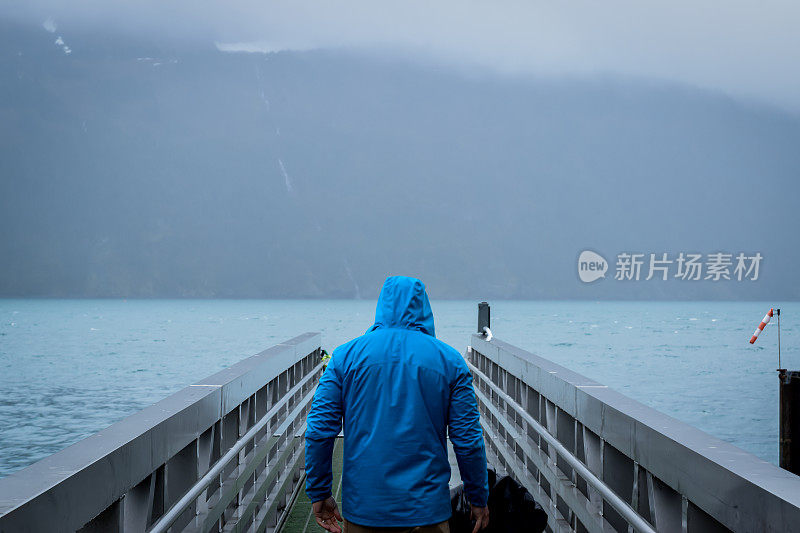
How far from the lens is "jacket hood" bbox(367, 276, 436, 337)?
3.02 meters

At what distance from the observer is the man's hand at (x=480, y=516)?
10.8 ft

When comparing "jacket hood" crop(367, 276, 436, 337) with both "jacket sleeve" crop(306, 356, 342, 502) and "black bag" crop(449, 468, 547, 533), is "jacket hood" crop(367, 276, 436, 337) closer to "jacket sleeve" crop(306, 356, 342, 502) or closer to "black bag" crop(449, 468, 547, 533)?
"jacket sleeve" crop(306, 356, 342, 502)

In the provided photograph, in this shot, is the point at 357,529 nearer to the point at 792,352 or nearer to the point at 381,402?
the point at 381,402

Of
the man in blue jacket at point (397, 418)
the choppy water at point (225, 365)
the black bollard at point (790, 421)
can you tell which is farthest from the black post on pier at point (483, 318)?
the choppy water at point (225, 365)

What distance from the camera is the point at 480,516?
3287mm

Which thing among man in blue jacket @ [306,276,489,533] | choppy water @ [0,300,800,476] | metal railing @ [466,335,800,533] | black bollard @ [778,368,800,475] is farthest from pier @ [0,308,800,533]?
choppy water @ [0,300,800,476]

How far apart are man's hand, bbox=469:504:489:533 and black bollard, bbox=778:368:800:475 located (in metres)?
12.3

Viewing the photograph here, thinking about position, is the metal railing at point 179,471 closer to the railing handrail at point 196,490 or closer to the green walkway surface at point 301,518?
the railing handrail at point 196,490

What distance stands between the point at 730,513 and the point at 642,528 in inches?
16.0

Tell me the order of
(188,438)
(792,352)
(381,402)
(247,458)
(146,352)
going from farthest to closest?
(146,352), (792,352), (247,458), (188,438), (381,402)

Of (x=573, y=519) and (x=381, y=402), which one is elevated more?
(x=381, y=402)

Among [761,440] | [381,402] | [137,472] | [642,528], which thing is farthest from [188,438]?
[761,440]

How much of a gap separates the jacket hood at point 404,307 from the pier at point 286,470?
867 mm

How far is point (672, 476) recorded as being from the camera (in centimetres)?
288
